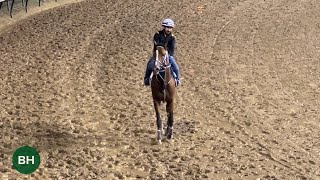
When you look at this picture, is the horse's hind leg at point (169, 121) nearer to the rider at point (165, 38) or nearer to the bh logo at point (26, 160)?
the rider at point (165, 38)

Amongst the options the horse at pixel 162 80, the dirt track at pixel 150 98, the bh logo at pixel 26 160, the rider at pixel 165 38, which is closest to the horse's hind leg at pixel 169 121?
the horse at pixel 162 80

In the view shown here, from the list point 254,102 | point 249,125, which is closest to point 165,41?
point 249,125

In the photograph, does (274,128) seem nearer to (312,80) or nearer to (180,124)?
(180,124)

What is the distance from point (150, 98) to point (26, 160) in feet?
16.3

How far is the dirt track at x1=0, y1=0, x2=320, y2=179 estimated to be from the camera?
11.7 m

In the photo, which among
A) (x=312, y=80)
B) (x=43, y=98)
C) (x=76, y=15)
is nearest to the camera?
(x=43, y=98)

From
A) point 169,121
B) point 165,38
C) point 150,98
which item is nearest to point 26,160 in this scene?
point 169,121

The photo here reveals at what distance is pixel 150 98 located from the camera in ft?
50.9

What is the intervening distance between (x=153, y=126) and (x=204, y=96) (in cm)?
270

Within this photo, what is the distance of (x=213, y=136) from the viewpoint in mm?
13078

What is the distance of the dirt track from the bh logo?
18 centimetres

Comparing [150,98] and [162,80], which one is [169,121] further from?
[150,98]

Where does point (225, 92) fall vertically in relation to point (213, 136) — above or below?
above

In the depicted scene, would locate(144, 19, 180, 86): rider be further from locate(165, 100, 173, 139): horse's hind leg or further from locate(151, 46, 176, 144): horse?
locate(165, 100, 173, 139): horse's hind leg
